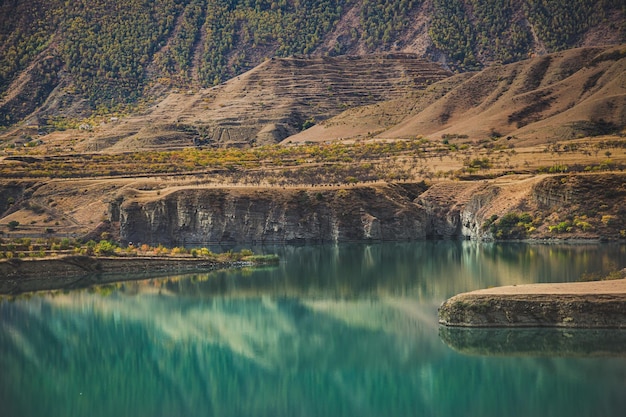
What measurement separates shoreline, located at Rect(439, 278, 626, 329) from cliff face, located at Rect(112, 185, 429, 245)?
5659 centimetres

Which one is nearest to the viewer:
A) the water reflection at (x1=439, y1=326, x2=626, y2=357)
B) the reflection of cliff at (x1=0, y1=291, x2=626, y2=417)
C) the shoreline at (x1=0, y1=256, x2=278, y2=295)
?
the reflection of cliff at (x1=0, y1=291, x2=626, y2=417)

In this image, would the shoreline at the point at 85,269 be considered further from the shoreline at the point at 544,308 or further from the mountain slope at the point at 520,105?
the mountain slope at the point at 520,105

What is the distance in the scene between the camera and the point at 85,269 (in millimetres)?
79625

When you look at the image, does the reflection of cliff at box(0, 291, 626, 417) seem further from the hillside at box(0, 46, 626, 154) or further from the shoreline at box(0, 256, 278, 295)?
the hillside at box(0, 46, 626, 154)

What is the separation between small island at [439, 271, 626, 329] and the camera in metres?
47.3

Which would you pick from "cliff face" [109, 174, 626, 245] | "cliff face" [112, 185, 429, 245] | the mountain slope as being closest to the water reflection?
"cliff face" [109, 174, 626, 245]

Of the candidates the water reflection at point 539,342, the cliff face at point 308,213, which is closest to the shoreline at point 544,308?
the water reflection at point 539,342

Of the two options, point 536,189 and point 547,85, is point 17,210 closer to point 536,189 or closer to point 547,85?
point 536,189

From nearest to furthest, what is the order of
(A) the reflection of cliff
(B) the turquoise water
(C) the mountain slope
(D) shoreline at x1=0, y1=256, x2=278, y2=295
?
(A) the reflection of cliff, (B) the turquoise water, (D) shoreline at x1=0, y1=256, x2=278, y2=295, (C) the mountain slope

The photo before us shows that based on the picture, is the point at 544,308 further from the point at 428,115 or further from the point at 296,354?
the point at 428,115

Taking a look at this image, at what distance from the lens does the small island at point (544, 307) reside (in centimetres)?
4734

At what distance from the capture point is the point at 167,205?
109500mm

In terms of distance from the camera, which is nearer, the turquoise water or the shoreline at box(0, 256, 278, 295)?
the turquoise water

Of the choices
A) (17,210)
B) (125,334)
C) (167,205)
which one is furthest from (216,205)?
(125,334)
